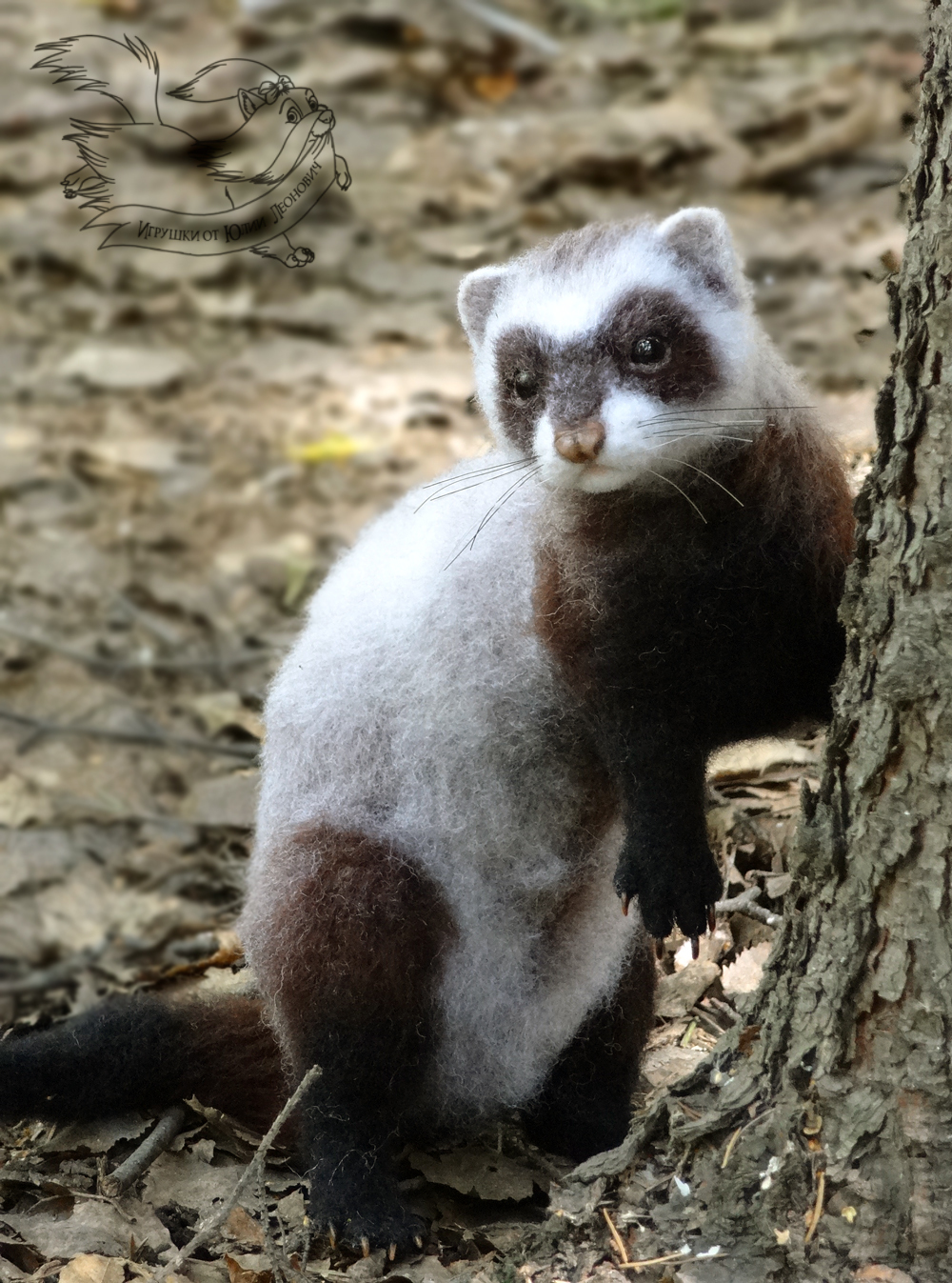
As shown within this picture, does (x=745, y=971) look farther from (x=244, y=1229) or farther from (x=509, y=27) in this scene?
(x=509, y=27)

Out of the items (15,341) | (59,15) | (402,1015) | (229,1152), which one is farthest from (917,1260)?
(59,15)

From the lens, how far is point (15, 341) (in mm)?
8625

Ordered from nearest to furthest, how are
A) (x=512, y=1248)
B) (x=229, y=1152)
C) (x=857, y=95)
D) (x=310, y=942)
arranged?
(x=512, y=1248), (x=310, y=942), (x=229, y=1152), (x=857, y=95)

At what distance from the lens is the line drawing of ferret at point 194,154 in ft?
28.7

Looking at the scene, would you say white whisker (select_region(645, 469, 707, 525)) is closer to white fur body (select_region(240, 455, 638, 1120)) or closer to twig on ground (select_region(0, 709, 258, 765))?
white fur body (select_region(240, 455, 638, 1120))

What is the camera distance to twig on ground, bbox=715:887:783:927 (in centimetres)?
432

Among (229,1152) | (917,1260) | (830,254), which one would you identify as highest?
(830,254)

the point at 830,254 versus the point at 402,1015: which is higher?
the point at 830,254

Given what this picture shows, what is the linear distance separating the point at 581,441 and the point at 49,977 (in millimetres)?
3391

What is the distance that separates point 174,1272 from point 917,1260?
1.77m

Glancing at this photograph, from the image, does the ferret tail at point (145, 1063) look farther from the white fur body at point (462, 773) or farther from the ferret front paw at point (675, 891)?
the ferret front paw at point (675, 891)

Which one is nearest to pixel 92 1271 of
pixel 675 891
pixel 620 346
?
pixel 675 891

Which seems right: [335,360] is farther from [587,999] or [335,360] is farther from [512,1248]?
[512,1248]

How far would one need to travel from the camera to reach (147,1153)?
377cm
